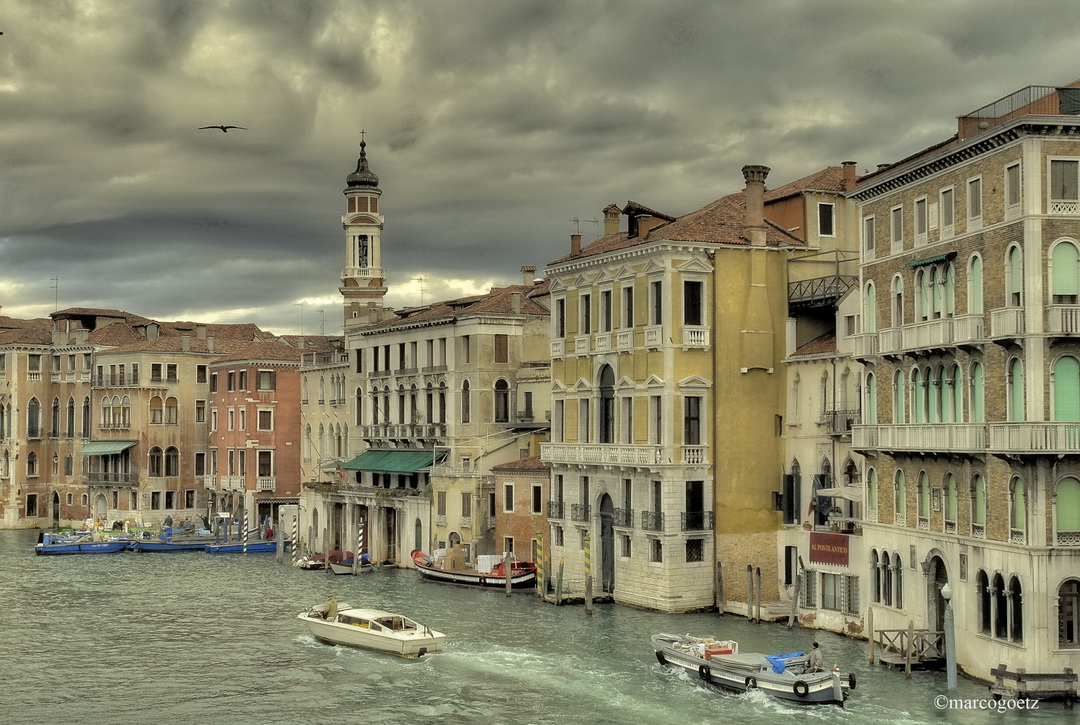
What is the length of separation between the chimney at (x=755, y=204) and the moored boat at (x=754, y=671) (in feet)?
45.5

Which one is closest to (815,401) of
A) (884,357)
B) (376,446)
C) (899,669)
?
(884,357)

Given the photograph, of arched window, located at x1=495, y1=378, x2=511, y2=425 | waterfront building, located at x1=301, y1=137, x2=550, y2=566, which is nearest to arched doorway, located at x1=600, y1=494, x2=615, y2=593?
waterfront building, located at x1=301, y1=137, x2=550, y2=566

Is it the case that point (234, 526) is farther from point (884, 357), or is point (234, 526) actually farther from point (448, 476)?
point (884, 357)

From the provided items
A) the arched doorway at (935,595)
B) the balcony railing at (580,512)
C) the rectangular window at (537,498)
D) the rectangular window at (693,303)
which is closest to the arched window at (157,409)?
the rectangular window at (537,498)

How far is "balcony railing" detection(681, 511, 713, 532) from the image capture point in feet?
136

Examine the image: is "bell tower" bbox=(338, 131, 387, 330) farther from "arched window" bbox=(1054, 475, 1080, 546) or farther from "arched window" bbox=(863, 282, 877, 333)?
"arched window" bbox=(1054, 475, 1080, 546)

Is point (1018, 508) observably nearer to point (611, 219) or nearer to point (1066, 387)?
point (1066, 387)

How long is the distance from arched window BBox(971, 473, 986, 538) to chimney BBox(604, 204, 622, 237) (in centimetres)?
2587

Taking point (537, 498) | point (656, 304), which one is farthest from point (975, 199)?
point (537, 498)

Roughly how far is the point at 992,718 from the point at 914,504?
642 cm

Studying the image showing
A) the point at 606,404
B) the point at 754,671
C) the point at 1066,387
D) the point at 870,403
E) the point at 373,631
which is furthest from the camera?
the point at 606,404

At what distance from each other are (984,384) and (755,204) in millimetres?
15335

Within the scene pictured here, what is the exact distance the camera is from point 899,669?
101ft

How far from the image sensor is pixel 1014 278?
27.5 metres
